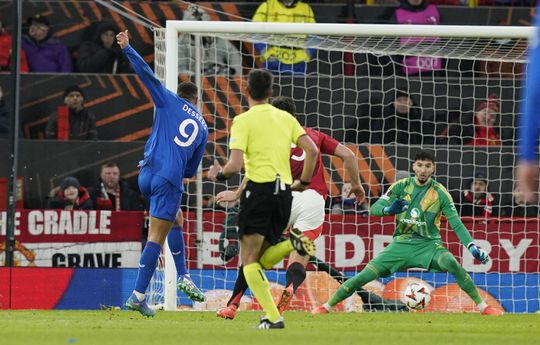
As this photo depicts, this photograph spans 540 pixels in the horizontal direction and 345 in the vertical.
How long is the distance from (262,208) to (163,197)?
2.36m

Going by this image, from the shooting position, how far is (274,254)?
9648mm

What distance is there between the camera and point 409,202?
1366 cm

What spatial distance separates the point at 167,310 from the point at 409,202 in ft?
9.64

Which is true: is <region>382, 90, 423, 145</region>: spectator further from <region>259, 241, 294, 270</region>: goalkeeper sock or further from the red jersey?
<region>259, 241, 294, 270</region>: goalkeeper sock

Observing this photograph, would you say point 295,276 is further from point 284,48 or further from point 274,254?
point 284,48

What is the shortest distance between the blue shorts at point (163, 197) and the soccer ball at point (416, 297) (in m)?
3.28

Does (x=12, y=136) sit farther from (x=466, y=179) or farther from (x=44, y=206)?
(x=466, y=179)

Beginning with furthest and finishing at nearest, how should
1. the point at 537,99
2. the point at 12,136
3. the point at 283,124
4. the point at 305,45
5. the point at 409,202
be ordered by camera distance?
the point at 305,45, the point at 12,136, the point at 409,202, the point at 283,124, the point at 537,99

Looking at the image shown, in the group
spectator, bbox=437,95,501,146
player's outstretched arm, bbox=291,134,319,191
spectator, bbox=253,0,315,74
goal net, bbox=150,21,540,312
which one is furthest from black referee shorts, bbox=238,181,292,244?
spectator, bbox=253,0,315,74

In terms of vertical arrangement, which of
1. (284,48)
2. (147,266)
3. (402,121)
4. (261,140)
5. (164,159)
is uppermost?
(284,48)

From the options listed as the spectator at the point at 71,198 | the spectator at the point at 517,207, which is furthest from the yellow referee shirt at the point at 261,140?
the spectator at the point at 517,207

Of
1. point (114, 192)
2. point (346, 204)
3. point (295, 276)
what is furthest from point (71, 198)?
point (295, 276)

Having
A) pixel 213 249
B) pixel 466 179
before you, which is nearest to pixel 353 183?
pixel 213 249

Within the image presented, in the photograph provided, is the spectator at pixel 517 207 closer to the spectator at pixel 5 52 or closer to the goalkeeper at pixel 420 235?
the goalkeeper at pixel 420 235
